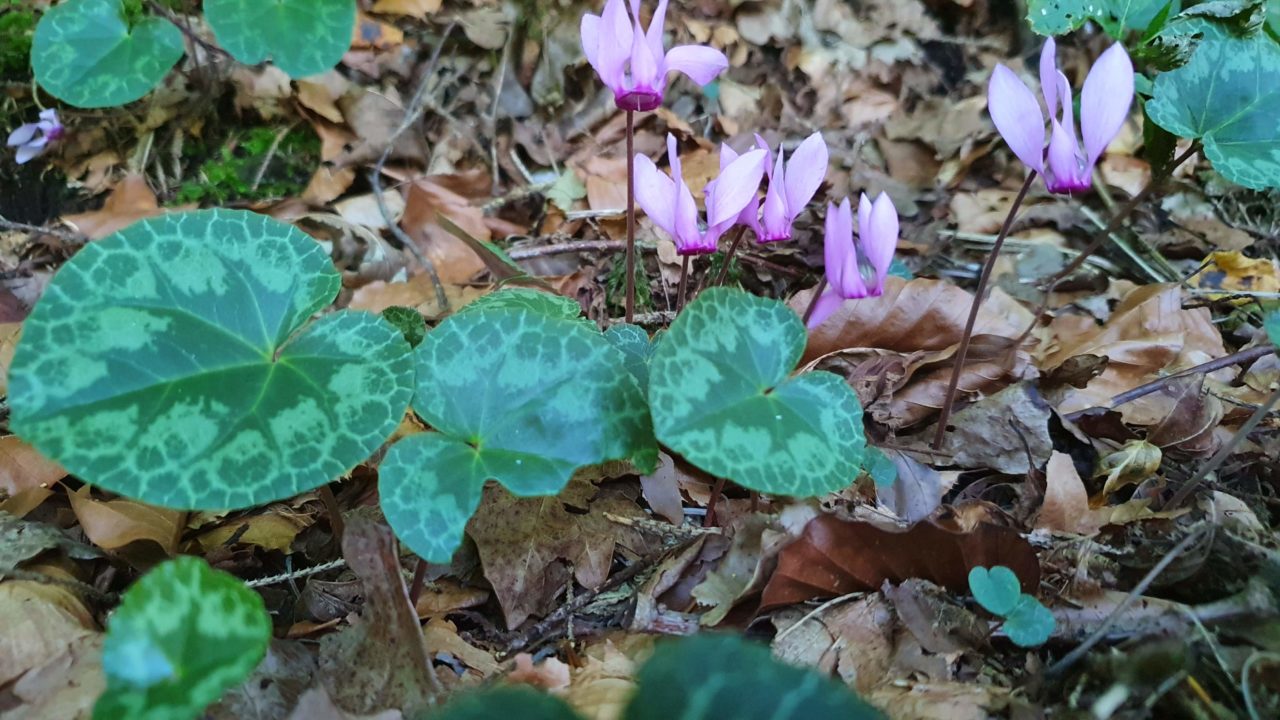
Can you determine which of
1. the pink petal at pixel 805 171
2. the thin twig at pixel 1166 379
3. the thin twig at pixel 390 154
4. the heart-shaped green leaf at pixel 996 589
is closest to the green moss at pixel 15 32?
the thin twig at pixel 390 154

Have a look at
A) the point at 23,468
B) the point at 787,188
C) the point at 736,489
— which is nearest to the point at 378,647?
the point at 736,489

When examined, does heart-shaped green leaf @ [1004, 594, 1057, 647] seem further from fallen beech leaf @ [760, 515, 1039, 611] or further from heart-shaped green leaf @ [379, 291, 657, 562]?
heart-shaped green leaf @ [379, 291, 657, 562]

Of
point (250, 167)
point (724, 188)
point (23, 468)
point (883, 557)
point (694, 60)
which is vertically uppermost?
point (694, 60)

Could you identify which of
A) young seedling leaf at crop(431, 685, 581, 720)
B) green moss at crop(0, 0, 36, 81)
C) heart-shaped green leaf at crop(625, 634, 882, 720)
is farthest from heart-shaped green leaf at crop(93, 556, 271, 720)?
green moss at crop(0, 0, 36, 81)

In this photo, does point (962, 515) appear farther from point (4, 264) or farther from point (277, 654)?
point (4, 264)

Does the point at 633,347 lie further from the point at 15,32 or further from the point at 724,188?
the point at 15,32

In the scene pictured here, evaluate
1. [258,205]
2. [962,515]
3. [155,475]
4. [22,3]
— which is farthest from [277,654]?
[22,3]

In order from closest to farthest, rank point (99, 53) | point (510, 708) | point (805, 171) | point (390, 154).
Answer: point (510, 708), point (805, 171), point (99, 53), point (390, 154)

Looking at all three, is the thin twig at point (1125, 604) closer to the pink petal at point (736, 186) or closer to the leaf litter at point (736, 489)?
the leaf litter at point (736, 489)
